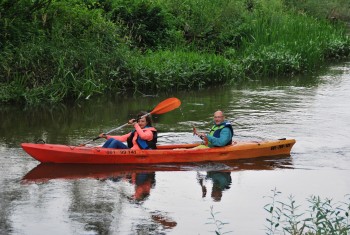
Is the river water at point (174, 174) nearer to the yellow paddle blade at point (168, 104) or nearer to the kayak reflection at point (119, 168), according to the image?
the kayak reflection at point (119, 168)

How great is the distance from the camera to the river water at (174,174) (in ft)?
29.7

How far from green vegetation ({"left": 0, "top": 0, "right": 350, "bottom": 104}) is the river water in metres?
0.63

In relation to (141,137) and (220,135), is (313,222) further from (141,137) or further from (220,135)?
(220,135)

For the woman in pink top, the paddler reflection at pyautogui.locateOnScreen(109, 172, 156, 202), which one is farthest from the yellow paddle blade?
the paddler reflection at pyautogui.locateOnScreen(109, 172, 156, 202)

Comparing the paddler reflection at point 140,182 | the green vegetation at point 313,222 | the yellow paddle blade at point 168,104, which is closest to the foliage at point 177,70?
the yellow paddle blade at point 168,104

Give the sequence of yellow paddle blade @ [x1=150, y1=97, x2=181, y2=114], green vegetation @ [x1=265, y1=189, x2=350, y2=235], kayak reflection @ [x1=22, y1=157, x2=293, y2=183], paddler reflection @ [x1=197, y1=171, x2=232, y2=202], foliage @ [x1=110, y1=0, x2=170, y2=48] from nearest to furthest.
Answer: green vegetation @ [x1=265, y1=189, x2=350, y2=235] < paddler reflection @ [x1=197, y1=171, x2=232, y2=202] < kayak reflection @ [x1=22, y1=157, x2=293, y2=183] < yellow paddle blade @ [x1=150, y1=97, x2=181, y2=114] < foliage @ [x1=110, y1=0, x2=170, y2=48]

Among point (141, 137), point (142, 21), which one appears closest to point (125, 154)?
point (141, 137)

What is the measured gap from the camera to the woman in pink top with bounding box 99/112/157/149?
12078mm

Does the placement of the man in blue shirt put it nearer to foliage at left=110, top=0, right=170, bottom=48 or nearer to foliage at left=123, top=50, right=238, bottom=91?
foliage at left=123, top=50, right=238, bottom=91

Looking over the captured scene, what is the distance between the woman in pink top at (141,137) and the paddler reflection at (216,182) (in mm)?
1055

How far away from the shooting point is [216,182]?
11.1 m

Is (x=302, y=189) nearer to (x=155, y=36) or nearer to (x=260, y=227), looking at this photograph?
(x=260, y=227)

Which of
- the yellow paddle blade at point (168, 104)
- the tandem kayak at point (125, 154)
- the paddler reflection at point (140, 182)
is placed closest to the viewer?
the paddler reflection at point (140, 182)

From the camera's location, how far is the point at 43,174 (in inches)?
451
